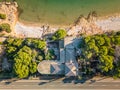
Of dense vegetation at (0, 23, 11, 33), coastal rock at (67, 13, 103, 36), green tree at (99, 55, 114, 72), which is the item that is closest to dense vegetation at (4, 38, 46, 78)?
dense vegetation at (0, 23, 11, 33)

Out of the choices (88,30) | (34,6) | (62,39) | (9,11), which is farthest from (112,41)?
(9,11)

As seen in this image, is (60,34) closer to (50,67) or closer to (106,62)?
(50,67)

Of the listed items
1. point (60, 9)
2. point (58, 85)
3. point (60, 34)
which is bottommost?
point (58, 85)

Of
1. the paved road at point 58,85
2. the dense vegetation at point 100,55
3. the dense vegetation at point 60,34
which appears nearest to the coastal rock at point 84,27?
the dense vegetation at point 60,34

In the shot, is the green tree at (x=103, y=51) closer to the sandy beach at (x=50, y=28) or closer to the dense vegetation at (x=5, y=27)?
the sandy beach at (x=50, y=28)

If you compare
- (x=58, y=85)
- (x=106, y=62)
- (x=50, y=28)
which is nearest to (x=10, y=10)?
(x=50, y=28)

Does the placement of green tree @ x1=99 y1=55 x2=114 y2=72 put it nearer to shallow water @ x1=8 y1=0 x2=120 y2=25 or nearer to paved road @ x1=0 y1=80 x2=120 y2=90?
paved road @ x1=0 y1=80 x2=120 y2=90
